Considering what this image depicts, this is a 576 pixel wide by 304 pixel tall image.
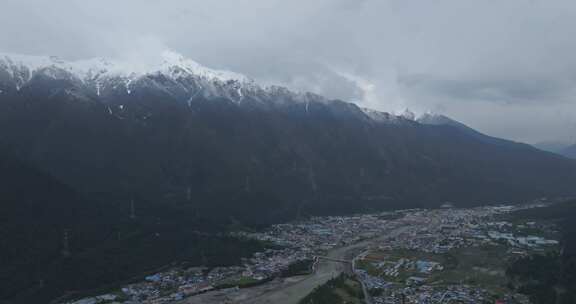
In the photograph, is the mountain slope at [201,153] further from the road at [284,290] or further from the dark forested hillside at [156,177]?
the road at [284,290]

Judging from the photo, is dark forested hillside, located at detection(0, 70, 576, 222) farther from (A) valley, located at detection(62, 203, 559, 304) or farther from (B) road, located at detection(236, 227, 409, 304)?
(B) road, located at detection(236, 227, 409, 304)

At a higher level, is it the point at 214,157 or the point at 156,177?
the point at 214,157

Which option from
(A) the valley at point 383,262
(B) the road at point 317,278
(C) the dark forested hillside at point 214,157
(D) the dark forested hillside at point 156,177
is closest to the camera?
(B) the road at point 317,278

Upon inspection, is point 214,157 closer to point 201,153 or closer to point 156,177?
point 201,153

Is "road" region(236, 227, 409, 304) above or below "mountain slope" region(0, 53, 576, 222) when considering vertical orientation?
below

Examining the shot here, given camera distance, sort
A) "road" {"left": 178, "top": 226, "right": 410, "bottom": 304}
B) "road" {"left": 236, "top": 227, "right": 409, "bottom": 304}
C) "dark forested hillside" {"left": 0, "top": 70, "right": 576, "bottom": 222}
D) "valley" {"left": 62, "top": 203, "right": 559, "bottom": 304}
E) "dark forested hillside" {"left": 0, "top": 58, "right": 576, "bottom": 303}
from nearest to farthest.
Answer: "road" {"left": 178, "top": 226, "right": 410, "bottom": 304}
"road" {"left": 236, "top": 227, "right": 409, "bottom": 304}
"valley" {"left": 62, "top": 203, "right": 559, "bottom": 304}
"dark forested hillside" {"left": 0, "top": 58, "right": 576, "bottom": 303}
"dark forested hillside" {"left": 0, "top": 70, "right": 576, "bottom": 222}

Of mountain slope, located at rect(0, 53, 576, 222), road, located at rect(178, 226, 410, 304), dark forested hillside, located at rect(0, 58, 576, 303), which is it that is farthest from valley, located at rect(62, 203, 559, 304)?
mountain slope, located at rect(0, 53, 576, 222)

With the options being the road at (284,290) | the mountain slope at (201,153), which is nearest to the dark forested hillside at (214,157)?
the mountain slope at (201,153)

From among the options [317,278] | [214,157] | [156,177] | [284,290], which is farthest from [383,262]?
[214,157]
